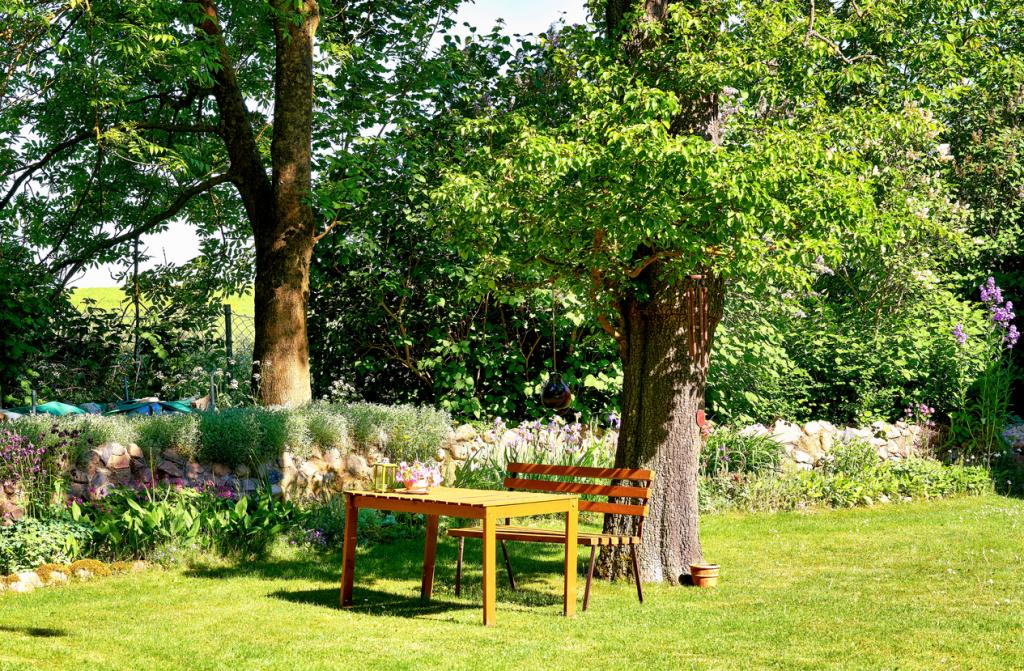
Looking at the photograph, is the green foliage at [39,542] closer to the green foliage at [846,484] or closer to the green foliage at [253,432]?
the green foliage at [253,432]

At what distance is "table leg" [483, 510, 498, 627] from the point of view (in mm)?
5848

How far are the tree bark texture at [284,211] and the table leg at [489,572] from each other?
15.1 ft

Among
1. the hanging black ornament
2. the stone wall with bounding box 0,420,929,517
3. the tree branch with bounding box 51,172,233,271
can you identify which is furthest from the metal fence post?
the hanging black ornament

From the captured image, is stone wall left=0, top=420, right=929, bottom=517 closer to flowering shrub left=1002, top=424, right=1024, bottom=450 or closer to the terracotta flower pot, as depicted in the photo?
flowering shrub left=1002, top=424, right=1024, bottom=450

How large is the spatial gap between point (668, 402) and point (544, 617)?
1858 mm

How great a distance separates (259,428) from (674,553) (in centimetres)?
364

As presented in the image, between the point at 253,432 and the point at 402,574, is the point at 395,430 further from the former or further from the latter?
the point at 402,574

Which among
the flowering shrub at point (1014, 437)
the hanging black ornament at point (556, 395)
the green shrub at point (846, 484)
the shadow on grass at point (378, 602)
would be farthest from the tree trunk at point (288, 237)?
the flowering shrub at point (1014, 437)

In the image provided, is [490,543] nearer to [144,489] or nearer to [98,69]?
[144,489]

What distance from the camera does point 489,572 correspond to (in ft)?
19.4

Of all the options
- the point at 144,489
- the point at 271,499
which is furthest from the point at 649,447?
the point at 144,489

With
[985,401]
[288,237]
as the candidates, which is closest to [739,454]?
[985,401]

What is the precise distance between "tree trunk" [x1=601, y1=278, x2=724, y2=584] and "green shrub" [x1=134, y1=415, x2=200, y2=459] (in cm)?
345

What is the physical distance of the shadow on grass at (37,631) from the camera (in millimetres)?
5418
